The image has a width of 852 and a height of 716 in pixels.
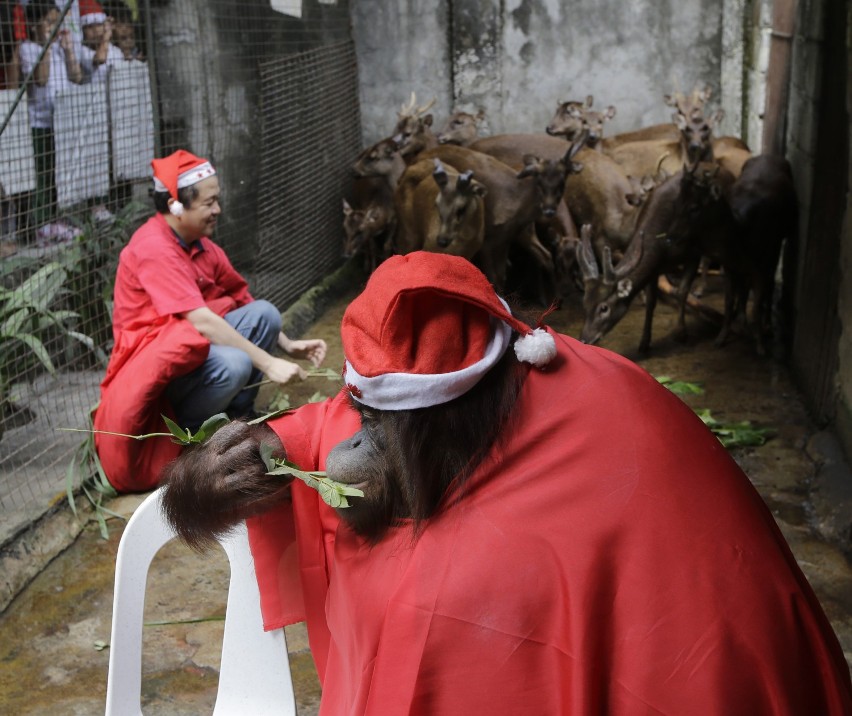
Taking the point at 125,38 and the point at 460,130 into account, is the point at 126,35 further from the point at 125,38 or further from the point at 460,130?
the point at 460,130

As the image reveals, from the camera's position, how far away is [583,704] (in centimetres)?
172

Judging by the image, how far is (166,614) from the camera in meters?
3.74

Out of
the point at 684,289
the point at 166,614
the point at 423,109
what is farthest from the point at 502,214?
the point at 166,614

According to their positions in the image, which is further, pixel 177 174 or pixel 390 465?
pixel 177 174

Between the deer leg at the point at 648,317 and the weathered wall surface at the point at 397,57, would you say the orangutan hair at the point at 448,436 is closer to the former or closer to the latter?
the deer leg at the point at 648,317

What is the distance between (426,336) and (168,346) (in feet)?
9.06

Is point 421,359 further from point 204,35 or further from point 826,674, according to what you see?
point 204,35

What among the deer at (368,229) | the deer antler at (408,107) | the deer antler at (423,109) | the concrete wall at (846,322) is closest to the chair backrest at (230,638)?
the concrete wall at (846,322)

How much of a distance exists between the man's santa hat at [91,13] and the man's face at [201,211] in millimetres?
1671

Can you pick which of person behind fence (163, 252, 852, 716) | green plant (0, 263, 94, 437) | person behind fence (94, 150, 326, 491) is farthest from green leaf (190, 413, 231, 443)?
green plant (0, 263, 94, 437)

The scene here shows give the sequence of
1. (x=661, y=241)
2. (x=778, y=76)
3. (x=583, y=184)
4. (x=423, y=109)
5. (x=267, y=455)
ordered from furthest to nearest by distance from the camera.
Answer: (x=423, y=109)
(x=583, y=184)
(x=778, y=76)
(x=661, y=241)
(x=267, y=455)

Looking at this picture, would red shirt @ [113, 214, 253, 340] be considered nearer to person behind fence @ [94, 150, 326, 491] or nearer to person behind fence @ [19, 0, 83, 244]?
person behind fence @ [94, 150, 326, 491]

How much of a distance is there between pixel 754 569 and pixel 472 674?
1.67 ft

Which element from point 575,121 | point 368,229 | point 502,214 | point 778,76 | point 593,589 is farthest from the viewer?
point 575,121
